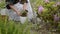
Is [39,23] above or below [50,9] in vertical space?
below

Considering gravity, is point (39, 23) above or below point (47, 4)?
below

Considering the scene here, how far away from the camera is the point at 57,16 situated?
12.7ft

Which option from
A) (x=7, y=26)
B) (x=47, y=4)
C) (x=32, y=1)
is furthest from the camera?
(x=32, y=1)

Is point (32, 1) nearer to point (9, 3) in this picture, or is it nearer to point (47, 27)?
point (9, 3)

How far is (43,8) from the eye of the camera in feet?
13.1

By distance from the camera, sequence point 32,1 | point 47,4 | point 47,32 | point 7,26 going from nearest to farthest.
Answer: point 7,26 → point 47,32 → point 47,4 → point 32,1

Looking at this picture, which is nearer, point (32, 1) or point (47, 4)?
point (47, 4)

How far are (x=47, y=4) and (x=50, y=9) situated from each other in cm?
12

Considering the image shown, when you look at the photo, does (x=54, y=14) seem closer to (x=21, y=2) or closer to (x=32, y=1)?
(x=21, y=2)

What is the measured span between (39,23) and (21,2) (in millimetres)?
625

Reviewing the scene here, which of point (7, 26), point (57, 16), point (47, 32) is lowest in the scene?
point (47, 32)

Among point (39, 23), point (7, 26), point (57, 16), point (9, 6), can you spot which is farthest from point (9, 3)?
point (7, 26)

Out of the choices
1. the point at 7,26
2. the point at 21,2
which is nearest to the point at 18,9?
the point at 21,2

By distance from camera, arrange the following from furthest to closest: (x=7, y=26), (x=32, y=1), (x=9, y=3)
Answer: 1. (x=32, y=1)
2. (x=9, y=3)
3. (x=7, y=26)
